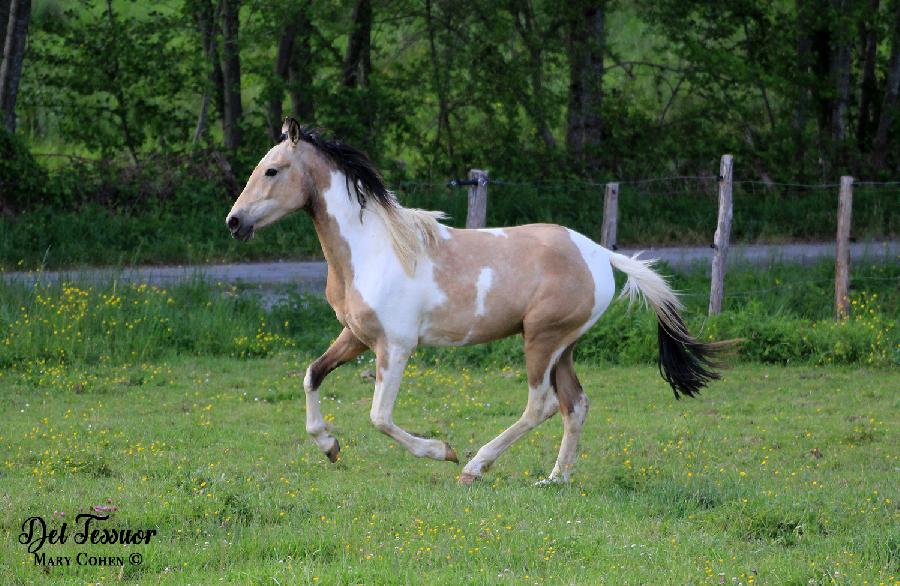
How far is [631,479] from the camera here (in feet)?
23.8

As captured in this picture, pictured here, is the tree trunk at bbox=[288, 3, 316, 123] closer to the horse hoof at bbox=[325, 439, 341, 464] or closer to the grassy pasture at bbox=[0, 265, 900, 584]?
the grassy pasture at bbox=[0, 265, 900, 584]

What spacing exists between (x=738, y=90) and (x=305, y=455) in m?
15.3

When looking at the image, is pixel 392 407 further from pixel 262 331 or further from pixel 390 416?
pixel 262 331

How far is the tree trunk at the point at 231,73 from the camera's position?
64.2ft

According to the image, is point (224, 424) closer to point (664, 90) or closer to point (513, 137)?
point (513, 137)

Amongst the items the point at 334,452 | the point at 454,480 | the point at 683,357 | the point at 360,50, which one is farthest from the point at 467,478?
the point at 360,50

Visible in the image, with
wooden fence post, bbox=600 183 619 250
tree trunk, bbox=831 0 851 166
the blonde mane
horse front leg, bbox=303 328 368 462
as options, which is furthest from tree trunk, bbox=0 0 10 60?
tree trunk, bbox=831 0 851 166

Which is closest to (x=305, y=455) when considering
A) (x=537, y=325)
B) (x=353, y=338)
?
(x=353, y=338)

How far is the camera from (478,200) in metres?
12.0

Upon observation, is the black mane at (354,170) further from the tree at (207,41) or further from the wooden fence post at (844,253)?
the tree at (207,41)

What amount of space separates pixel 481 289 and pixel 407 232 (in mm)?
588

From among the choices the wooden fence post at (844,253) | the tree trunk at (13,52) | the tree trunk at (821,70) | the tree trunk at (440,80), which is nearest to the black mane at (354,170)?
the wooden fence post at (844,253)

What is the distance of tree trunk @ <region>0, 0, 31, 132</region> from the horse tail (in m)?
12.3

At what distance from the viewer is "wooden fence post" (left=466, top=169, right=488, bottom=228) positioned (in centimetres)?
1198
